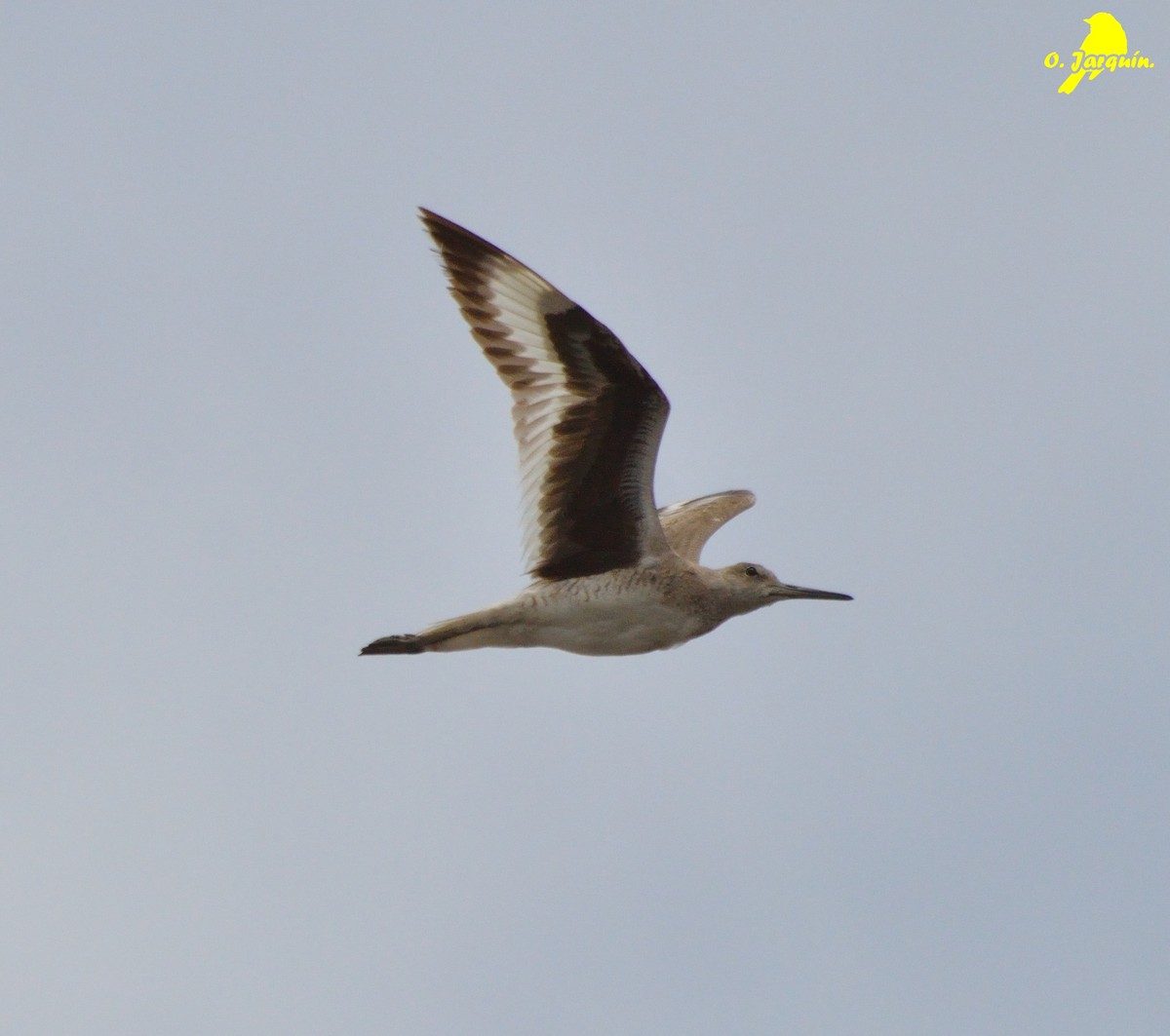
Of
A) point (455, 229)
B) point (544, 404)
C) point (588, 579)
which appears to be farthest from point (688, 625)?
point (455, 229)

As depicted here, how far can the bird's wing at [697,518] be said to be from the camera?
13.4 m

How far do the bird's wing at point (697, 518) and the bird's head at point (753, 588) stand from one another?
64 cm

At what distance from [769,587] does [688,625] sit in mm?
702

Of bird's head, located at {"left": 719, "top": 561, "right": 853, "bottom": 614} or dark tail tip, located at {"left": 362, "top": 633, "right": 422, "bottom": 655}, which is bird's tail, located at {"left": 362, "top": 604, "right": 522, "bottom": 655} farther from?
bird's head, located at {"left": 719, "top": 561, "right": 853, "bottom": 614}

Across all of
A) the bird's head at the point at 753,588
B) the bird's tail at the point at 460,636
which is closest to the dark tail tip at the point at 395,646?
the bird's tail at the point at 460,636

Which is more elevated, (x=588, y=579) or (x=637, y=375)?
(x=637, y=375)

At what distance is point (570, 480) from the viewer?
1149cm

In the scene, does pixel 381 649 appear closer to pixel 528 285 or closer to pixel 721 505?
pixel 528 285

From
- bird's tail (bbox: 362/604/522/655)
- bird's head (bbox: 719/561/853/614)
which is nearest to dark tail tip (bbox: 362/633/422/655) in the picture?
bird's tail (bbox: 362/604/522/655)

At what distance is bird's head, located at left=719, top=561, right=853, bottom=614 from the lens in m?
12.0

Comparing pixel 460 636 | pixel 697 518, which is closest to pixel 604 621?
pixel 460 636

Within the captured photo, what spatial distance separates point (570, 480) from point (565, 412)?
37cm

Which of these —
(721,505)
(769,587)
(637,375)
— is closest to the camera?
(637,375)

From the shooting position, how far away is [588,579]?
1157cm
